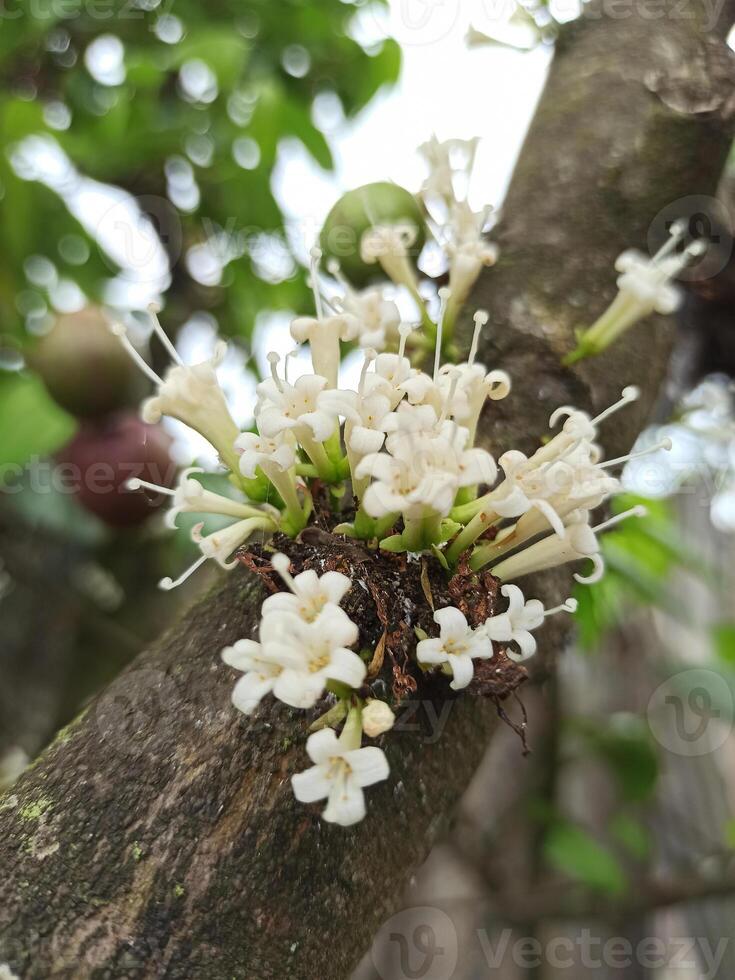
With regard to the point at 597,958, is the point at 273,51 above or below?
above

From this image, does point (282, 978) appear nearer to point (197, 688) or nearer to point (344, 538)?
point (197, 688)

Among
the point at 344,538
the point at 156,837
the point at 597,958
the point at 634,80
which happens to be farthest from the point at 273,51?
the point at 597,958

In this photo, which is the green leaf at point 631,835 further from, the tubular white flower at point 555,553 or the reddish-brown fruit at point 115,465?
the tubular white flower at point 555,553

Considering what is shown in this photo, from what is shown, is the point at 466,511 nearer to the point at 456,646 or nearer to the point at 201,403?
the point at 456,646
